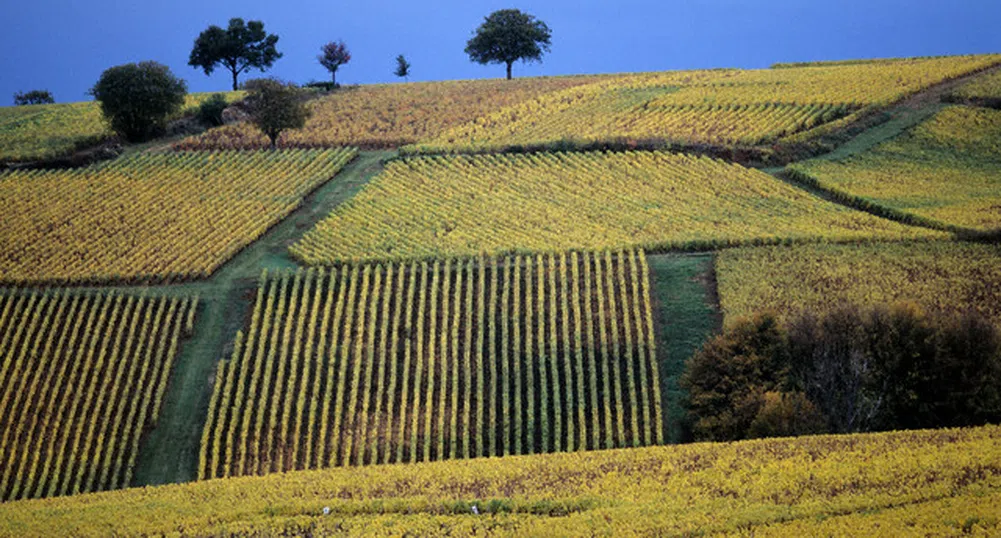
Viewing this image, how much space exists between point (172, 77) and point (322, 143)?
15.5 m

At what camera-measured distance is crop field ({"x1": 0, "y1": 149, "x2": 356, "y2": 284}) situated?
4984 cm

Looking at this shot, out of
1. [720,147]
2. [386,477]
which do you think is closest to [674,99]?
[720,147]

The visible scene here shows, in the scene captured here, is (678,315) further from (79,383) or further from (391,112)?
(391,112)

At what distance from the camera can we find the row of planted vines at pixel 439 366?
38.7 meters

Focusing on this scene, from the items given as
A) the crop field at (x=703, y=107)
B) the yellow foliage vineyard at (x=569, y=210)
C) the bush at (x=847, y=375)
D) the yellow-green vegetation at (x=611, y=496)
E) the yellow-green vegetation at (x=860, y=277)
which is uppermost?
the crop field at (x=703, y=107)

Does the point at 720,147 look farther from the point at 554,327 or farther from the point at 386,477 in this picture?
the point at 386,477

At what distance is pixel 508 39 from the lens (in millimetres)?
101750

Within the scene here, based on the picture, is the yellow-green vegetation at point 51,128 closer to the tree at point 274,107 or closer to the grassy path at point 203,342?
the tree at point 274,107

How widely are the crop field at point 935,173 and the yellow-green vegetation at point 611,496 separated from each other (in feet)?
72.0

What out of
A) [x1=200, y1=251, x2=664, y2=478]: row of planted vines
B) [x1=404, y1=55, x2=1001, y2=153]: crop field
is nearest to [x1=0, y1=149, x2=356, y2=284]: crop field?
[x1=200, y1=251, x2=664, y2=478]: row of planted vines

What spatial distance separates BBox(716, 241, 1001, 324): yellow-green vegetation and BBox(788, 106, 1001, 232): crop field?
156 inches

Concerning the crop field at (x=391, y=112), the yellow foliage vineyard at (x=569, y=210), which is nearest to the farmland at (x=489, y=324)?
the yellow foliage vineyard at (x=569, y=210)

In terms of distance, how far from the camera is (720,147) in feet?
207

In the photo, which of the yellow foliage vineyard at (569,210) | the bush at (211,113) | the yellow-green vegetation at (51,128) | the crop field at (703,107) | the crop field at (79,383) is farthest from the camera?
the bush at (211,113)
